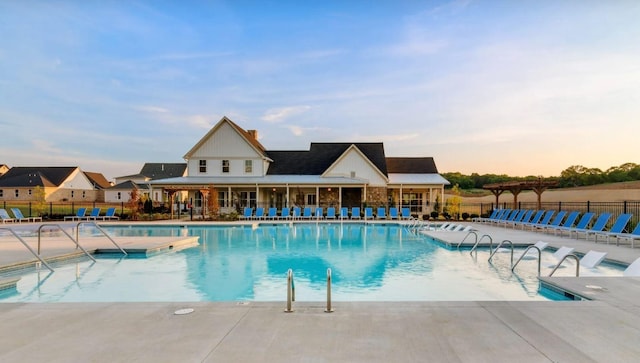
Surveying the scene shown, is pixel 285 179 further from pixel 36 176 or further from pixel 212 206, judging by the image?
pixel 36 176

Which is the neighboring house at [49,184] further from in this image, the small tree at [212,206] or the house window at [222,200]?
the small tree at [212,206]

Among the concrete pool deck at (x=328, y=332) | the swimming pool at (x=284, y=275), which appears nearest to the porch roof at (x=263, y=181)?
the swimming pool at (x=284, y=275)

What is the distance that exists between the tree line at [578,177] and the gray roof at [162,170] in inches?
1608

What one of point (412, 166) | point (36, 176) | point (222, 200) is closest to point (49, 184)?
point (36, 176)

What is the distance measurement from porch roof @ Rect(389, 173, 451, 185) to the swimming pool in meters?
14.7

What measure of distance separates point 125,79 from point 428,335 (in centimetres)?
2662

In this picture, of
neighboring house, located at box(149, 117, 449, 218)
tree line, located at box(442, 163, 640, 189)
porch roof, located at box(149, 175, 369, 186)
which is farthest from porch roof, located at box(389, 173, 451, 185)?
tree line, located at box(442, 163, 640, 189)

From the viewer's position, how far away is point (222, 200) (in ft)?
105

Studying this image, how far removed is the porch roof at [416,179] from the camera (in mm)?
30420

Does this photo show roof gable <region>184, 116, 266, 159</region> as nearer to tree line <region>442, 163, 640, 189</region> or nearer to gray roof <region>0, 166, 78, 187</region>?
gray roof <region>0, 166, 78, 187</region>

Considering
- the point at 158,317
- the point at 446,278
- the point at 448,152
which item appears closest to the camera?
the point at 158,317

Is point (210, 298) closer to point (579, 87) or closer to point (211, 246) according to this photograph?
point (211, 246)

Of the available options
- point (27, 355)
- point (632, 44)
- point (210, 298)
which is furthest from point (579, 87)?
point (27, 355)

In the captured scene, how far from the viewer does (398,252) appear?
1419 cm
